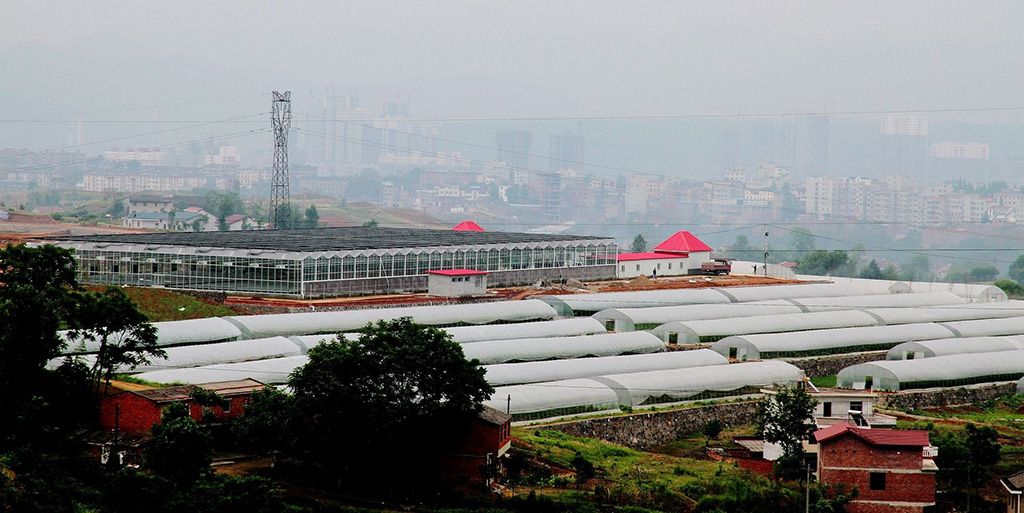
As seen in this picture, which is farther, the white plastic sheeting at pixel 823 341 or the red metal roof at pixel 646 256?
the red metal roof at pixel 646 256

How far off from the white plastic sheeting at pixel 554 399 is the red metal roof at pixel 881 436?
784 cm

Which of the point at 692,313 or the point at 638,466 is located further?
the point at 692,313

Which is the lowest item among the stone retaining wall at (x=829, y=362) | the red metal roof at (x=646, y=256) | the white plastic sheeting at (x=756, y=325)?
the stone retaining wall at (x=829, y=362)

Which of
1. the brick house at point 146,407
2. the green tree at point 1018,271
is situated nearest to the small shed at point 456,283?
the brick house at point 146,407

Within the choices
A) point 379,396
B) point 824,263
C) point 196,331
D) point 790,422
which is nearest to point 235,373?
point 196,331

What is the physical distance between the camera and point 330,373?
23078 millimetres

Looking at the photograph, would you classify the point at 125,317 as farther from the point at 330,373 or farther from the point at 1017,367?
the point at 1017,367

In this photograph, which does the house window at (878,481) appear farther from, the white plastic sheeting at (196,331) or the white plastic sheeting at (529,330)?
the white plastic sheeting at (196,331)

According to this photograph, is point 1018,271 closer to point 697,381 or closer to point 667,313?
point 667,313

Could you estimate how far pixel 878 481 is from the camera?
24266 mm

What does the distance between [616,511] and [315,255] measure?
82.2 ft

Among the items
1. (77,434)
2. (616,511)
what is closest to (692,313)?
(616,511)

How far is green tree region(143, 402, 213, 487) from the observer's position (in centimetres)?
2094

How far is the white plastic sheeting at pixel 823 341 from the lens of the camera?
41000 millimetres
